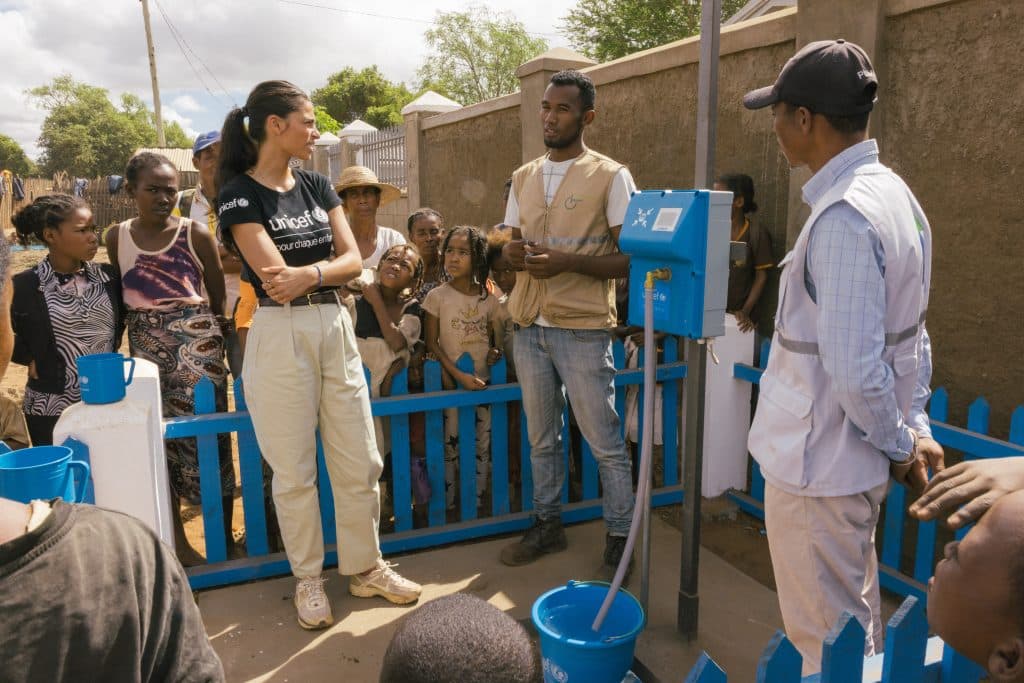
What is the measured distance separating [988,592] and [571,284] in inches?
95.6

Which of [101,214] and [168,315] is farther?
[101,214]

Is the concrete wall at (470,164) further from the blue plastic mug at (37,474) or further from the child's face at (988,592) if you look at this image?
the child's face at (988,592)

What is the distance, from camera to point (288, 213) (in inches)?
118

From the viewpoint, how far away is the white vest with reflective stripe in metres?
1.86

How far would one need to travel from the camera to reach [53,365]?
3441mm

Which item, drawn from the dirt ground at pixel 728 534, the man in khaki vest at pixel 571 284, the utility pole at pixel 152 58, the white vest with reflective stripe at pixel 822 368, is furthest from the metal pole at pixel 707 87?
the utility pole at pixel 152 58

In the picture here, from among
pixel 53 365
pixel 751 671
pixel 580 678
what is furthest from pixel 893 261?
pixel 53 365

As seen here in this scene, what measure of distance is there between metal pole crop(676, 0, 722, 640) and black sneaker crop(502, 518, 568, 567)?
0.80 m

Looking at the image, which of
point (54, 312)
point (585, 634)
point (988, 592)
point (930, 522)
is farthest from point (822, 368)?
point (54, 312)

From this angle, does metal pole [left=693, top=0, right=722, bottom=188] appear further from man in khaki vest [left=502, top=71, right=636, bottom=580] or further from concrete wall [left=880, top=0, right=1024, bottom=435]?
concrete wall [left=880, top=0, right=1024, bottom=435]

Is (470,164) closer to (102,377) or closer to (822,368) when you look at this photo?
(102,377)

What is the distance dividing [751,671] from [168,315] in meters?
3.06

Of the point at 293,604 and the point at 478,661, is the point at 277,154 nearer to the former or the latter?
the point at 293,604

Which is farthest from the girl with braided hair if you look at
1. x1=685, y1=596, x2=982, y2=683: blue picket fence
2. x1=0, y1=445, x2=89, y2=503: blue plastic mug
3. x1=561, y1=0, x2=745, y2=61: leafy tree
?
x1=561, y1=0, x2=745, y2=61: leafy tree
